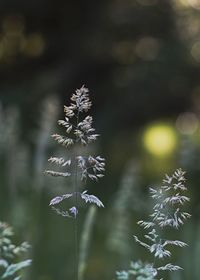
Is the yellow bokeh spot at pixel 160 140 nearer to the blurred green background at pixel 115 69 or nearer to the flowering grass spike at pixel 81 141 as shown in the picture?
the blurred green background at pixel 115 69

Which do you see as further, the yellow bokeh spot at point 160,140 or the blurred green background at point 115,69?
the yellow bokeh spot at point 160,140

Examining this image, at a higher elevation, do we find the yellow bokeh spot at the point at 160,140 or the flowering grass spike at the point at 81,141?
the yellow bokeh spot at the point at 160,140

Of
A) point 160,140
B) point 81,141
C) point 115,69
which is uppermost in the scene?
point 115,69

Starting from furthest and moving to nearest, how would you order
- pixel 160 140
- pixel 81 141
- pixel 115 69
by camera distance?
pixel 160 140, pixel 115 69, pixel 81 141

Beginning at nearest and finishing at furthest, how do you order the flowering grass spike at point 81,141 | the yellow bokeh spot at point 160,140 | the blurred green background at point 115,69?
the flowering grass spike at point 81,141 < the blurred green background at point 115,69 < the yellow bokeh spot at point 160,140

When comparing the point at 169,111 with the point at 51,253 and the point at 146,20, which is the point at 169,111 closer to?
the point at 146,20

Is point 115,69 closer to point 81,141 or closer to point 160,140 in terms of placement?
point 160,140

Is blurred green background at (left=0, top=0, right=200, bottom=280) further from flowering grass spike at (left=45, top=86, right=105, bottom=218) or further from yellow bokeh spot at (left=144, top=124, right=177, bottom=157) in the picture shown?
flowering grass spike at (left=45, top=86, right=105, bottom=218)

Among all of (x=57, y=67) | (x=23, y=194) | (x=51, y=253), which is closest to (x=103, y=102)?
(x=57, y=67)

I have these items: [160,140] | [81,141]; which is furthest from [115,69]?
[81,141]

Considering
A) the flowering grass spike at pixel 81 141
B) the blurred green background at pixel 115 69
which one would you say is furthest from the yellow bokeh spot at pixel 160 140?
the flowering grass spike at pixel 81 141
